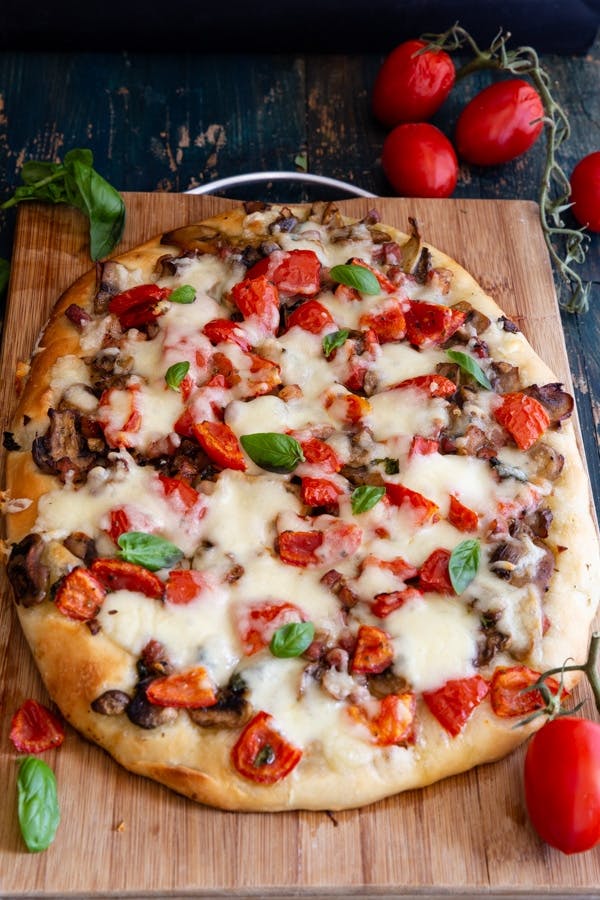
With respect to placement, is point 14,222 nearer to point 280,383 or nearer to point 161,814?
point 280,383

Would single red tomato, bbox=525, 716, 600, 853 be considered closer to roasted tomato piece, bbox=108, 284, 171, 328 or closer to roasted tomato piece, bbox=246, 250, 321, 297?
roasted tomato piece, bbox=246, 250, 321, 297

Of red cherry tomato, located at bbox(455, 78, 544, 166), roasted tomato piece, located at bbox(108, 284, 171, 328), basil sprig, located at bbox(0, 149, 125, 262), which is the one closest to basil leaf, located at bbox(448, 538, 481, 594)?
roasted tomato piece, located at bbox(108, 284, 171, 328)

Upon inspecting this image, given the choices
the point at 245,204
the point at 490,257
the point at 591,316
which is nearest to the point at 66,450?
the point at 245,204

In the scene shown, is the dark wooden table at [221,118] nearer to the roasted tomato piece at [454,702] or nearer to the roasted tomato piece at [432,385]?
the roasted tomato piece at [432,385]

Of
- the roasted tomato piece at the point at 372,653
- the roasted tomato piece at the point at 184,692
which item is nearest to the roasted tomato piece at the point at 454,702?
the roasted tomato piece at the point at 372,653

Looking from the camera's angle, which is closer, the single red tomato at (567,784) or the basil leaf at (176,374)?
the single red tomato at (567,784)

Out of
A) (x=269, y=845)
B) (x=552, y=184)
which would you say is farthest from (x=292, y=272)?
(x=269, y=845)
